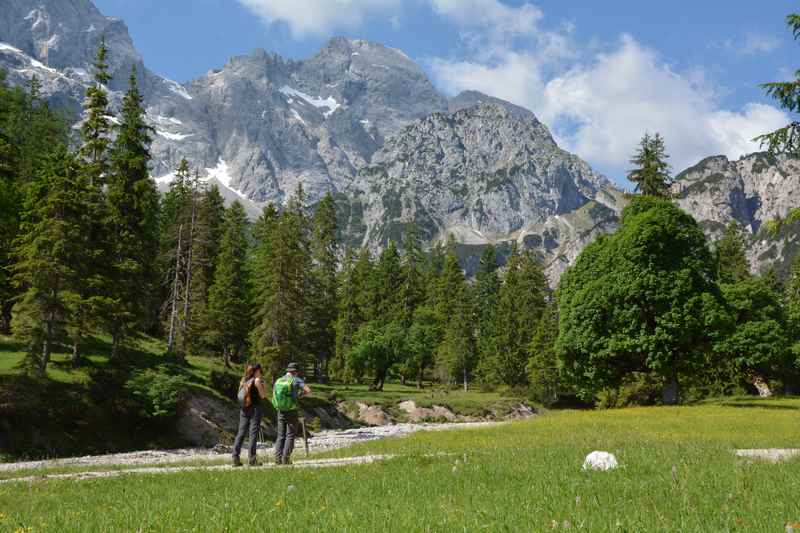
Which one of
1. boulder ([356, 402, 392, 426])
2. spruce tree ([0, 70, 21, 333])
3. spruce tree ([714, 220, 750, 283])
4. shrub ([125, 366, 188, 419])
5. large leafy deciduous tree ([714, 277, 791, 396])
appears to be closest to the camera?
shrub ([125, 366, 188, 419])

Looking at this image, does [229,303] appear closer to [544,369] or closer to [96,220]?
[96,220]

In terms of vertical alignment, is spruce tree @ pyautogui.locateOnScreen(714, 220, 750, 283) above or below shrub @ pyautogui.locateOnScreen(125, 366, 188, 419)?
above

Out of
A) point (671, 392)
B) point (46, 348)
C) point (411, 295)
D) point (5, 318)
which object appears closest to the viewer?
point (46, 348)

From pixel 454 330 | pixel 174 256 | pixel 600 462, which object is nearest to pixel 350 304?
pixel 454 330

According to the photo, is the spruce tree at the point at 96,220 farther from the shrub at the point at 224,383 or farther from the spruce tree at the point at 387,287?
the spruce tree at the point at 387,287

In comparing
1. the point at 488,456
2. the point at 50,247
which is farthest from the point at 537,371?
the point at 488,456

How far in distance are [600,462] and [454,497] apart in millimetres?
3987

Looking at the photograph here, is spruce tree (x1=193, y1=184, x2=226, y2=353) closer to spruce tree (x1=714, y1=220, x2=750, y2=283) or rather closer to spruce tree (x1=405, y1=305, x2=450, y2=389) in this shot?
spruce tree (x1=405, y1=305, x2=450, y2=389)

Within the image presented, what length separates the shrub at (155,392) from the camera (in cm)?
3108

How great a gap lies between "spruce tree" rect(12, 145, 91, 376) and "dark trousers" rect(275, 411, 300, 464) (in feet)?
56.7

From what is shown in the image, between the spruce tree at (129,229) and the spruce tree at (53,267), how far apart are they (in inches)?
99.0

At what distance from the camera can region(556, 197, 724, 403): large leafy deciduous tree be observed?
120ft

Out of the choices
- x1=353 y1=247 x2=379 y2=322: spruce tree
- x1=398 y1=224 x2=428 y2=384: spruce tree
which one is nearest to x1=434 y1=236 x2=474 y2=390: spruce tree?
x1=398 y1=224 x2=428 y2=384: spruce tree

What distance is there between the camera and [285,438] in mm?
16062
